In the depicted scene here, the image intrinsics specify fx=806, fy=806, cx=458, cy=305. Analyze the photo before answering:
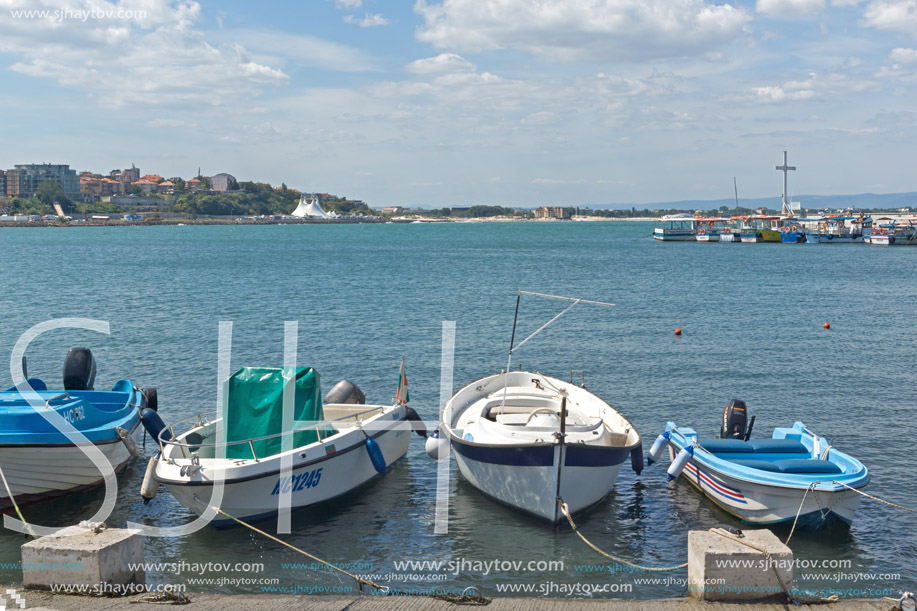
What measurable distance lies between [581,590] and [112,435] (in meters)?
9.34

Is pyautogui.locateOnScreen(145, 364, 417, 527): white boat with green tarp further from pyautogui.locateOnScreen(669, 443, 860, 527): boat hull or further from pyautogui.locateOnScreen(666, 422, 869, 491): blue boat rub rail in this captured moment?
pyautogui.locateOnScreen(669, 443, 860, 527): boat hull

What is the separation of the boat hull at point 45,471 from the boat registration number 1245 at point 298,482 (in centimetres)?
398

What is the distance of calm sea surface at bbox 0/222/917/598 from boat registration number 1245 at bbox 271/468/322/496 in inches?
24.8

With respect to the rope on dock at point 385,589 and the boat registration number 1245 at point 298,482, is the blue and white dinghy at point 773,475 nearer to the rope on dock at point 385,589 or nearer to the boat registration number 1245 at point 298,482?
the rope on dock at point 385,589

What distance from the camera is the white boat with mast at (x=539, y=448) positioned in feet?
43.7

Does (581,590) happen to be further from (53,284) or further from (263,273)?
(263,273)

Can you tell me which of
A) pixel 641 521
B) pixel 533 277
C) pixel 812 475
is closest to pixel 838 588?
pixel 812 475

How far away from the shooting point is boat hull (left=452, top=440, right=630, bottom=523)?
13.3 metres

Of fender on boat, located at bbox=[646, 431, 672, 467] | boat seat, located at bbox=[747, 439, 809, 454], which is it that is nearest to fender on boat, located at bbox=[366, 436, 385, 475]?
fender on boat, located at bbox=[646, 431, 672, 467]

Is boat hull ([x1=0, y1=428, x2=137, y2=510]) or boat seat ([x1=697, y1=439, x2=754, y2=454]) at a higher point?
boat seat ([x1=697, y1=439, x2=754, y2=454])

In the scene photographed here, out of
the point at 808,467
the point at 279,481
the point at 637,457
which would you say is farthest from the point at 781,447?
the point at 279,481

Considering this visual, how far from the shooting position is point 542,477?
1343cm

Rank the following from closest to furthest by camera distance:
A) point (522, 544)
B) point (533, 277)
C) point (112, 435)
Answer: point (522, 544) → point (112, 435) → point (533, 277)

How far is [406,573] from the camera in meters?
12.5
